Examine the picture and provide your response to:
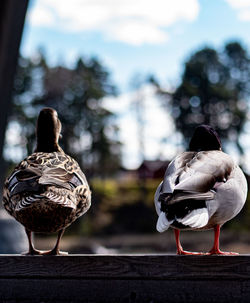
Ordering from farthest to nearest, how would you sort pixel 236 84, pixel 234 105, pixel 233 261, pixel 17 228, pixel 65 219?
pixel 236 84
pixel 234 105
pixel 17 228
pixel 65 219
pixel 233 261

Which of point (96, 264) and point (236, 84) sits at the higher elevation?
point (236, 84)

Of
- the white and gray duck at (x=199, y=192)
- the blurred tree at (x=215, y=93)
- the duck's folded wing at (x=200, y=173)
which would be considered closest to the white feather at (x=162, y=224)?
the white and gray duck at (x=199, y=192)

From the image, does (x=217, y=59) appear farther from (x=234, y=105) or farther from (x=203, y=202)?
(x=203, y=202)

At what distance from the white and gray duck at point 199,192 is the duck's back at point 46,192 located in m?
0.52

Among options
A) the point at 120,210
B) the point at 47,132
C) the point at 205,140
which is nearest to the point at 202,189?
the point at 205,140

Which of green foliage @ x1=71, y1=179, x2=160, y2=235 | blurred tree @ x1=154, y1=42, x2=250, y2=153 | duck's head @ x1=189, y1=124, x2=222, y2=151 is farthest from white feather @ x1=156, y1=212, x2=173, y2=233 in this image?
green foliage @ x1=71, y1=179, x2=160, y2=235

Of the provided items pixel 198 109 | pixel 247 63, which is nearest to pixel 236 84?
pixel 247 63

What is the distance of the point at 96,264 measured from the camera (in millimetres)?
3018

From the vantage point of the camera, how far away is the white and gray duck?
9.43 ft

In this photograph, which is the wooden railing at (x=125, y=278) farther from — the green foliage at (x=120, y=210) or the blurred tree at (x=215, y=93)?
the green foliage at (x=120, y=210)

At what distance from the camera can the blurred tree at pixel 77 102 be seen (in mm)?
48719

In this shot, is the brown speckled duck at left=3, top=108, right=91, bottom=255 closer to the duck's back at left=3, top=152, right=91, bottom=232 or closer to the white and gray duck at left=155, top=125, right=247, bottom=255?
the duck's back at left=3, top=152, right=91, bottom=232

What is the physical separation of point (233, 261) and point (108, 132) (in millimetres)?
48407

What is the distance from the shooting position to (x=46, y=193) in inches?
126
